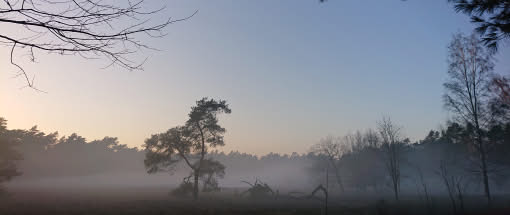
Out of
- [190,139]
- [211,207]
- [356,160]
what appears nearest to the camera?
[211,207]

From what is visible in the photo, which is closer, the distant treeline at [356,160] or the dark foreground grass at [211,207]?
the dark foreground grass at [211,207]

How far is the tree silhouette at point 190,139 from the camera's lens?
33.9m

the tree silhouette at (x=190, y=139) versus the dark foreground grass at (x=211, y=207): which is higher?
the tree silhouette at (x=190, y=139)

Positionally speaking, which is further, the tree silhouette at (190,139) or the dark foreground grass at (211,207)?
the tree silhouette at (190,139)

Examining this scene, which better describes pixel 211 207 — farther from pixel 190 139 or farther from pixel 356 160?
pixel 356 160

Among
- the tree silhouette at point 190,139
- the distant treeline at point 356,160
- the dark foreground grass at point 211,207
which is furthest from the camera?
the distant treeline at point 356,160

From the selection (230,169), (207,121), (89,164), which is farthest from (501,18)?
(230,169)

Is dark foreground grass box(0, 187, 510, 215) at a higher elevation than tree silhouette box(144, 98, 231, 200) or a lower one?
lower

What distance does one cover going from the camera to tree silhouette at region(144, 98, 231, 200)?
3388 cm

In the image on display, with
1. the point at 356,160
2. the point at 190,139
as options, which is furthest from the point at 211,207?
the point at 356,160

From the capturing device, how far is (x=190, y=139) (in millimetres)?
34625

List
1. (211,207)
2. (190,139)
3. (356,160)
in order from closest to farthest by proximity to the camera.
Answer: (211,207), (190,139), (356,160)

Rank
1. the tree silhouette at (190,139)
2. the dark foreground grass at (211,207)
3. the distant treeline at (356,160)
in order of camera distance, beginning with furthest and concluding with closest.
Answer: the distant treeline at (356,160) < the tree silhouette at (190,139) < the dark foreground grass at (211,207)

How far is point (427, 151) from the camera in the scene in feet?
260
